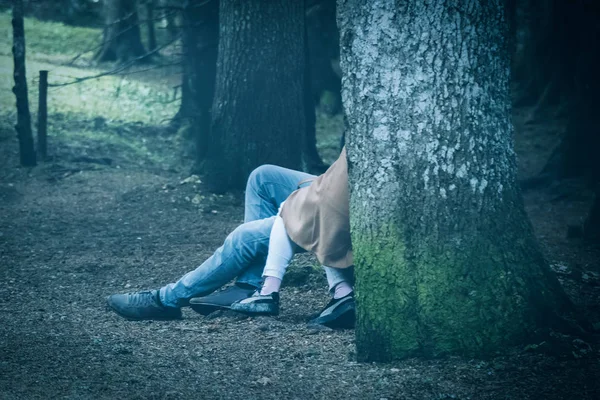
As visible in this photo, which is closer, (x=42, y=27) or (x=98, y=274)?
(x=98, y=274)

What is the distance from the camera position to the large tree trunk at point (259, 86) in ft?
24.1

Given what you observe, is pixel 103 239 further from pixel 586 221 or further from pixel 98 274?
pixel 586 221

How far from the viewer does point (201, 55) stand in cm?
895

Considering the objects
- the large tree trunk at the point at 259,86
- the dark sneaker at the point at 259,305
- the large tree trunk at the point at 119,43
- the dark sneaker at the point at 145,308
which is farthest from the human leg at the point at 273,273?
the large tree trunk at the point at 119,43

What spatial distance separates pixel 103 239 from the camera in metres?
6.75

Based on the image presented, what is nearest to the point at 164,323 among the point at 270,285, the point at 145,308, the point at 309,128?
the point at 145,308

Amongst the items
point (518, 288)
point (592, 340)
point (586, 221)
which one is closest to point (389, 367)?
point (518, 288)

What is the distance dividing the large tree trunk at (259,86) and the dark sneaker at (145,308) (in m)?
3.47

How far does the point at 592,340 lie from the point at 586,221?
149 inches

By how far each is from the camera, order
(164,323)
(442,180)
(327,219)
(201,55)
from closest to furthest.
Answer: (442,180)
(327,219)
(164,323)
(201,55)

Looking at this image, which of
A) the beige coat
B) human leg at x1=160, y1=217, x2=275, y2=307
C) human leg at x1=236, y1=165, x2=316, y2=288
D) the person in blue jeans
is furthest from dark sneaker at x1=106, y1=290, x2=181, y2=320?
the beige coat

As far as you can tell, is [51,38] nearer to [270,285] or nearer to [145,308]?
[145,308]

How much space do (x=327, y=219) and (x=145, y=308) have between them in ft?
4.59

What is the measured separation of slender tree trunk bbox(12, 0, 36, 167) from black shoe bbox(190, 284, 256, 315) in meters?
6.18
